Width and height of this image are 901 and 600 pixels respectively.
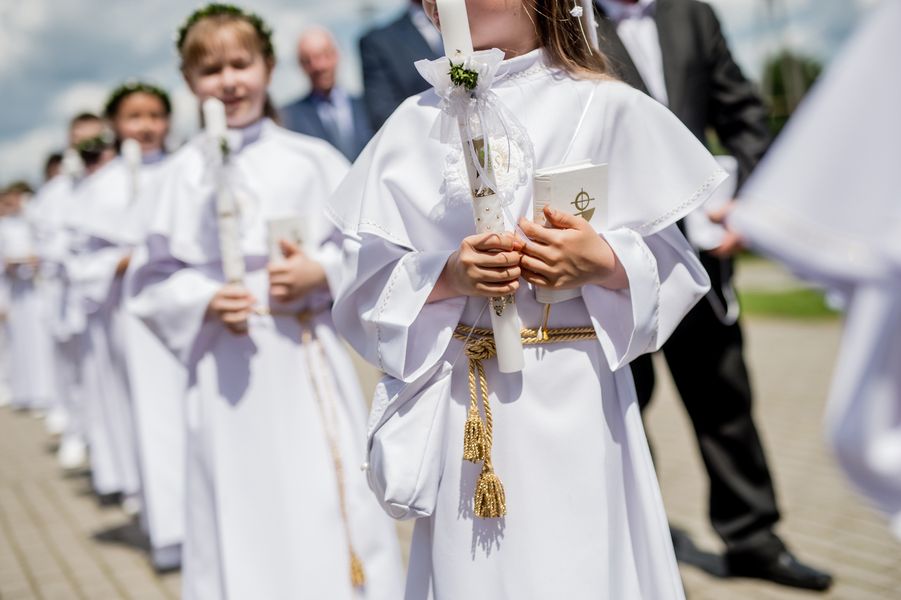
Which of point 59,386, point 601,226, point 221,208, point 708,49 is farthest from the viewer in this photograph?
point 59,386

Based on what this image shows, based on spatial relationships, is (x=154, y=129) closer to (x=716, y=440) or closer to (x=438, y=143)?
(x=716, y=440)

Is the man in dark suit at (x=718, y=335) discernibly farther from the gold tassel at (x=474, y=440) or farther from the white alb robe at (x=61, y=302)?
the white alb robe at (x=61, y=302)

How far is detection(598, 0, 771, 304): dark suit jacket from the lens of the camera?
4.13 metres

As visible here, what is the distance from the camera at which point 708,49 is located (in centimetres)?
424

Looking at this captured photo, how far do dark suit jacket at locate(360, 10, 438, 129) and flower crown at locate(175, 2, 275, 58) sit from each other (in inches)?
38.5

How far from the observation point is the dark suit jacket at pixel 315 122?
6594mm

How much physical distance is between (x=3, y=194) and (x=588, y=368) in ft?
43.0

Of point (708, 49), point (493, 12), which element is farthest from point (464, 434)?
point (708, 49)

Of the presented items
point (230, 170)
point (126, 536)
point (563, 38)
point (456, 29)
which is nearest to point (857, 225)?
point (456, 29)

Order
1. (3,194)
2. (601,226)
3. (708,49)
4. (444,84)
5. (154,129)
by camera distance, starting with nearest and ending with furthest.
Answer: (444,84) < (601,226) < (708,49) < (154,129) < (3,194)

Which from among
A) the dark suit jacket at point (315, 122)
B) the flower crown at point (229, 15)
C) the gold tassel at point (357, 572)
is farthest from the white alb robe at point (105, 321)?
the gold tassel at point (357, 572)

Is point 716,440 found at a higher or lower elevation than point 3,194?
lower

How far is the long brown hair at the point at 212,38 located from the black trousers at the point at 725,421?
2052 mm

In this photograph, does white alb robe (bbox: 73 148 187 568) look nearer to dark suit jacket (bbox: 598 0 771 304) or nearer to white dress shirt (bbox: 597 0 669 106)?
white dress shirt (bbox: 597 0 669 106)
